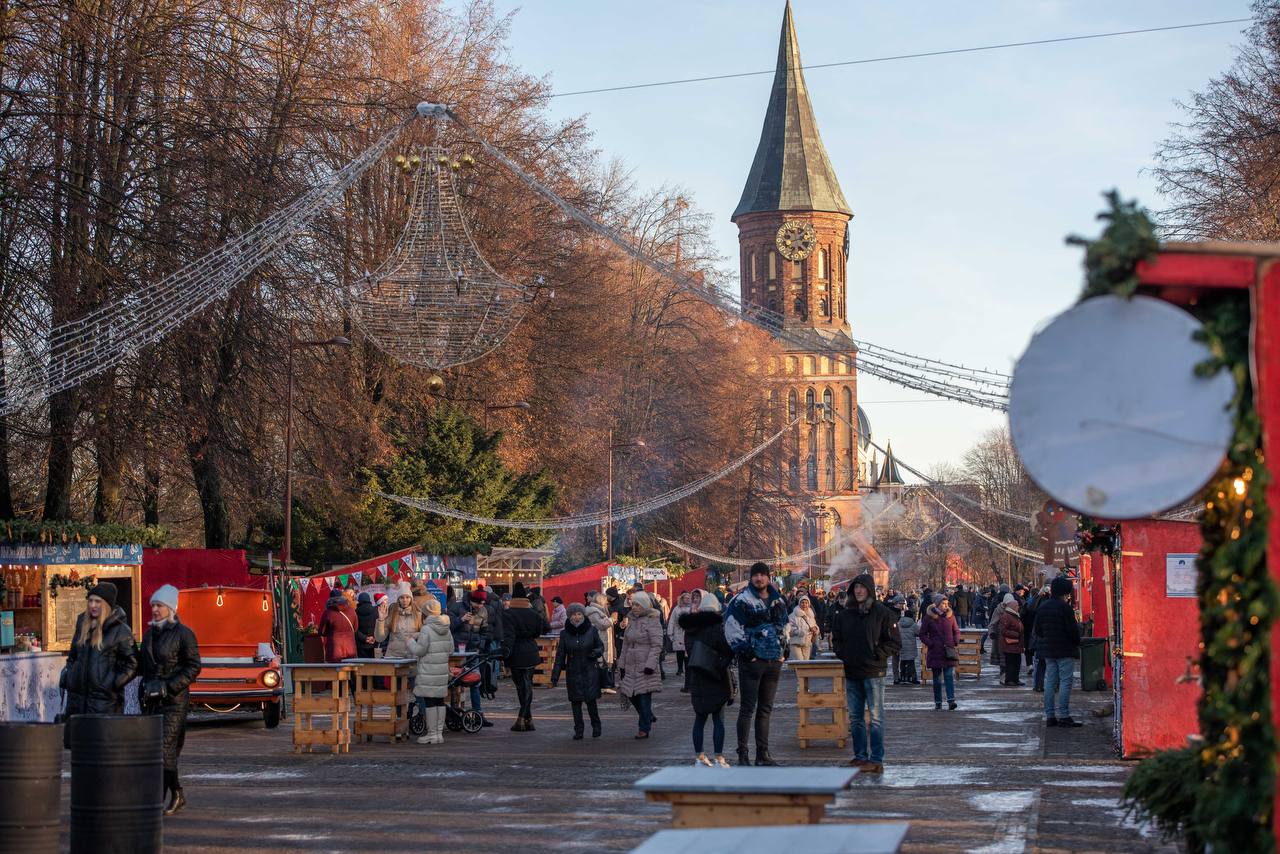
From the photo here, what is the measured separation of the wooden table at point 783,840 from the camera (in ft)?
22.8

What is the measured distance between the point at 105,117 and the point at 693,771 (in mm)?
20618

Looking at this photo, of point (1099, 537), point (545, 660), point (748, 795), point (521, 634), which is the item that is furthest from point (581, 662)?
point (545, 660)

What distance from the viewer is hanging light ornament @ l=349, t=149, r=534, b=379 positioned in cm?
2875

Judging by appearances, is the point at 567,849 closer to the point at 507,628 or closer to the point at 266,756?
the point at 266,756

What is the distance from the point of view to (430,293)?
31906 millimetres

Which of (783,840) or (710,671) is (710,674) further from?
(783,840)

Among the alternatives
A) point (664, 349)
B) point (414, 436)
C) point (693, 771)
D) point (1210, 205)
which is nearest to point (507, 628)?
point (693, 771)

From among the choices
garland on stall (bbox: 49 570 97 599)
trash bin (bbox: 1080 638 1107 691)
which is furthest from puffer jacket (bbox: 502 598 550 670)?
trash bin (bbox: 1080 638 1107 691)

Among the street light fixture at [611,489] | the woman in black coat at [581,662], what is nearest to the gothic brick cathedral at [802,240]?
the street light fixture at [611,489]

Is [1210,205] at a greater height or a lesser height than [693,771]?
greater

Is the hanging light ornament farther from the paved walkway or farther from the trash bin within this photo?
the trash bin

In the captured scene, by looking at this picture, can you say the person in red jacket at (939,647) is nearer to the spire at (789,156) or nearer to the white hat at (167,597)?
the white hat at (167,597)

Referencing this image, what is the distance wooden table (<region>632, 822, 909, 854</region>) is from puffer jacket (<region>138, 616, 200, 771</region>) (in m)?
6.19

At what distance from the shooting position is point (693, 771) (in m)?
9.01
